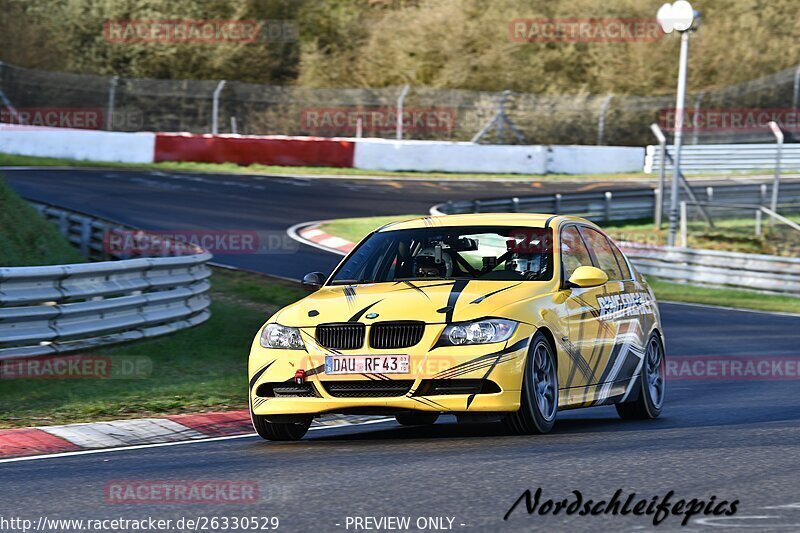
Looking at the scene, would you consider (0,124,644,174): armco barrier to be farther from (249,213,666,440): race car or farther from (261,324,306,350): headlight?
(261,324,306,350): headlight

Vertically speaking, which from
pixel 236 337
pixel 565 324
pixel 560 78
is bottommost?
pixel 236 337

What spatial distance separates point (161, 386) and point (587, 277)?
14.2 ft

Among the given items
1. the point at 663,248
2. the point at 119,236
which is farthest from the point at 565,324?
the point at 663,248

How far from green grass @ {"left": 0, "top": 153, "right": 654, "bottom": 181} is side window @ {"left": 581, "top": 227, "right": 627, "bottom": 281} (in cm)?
2753

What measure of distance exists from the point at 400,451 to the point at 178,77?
4893 cm

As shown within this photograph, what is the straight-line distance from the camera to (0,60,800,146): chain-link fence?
148 ft

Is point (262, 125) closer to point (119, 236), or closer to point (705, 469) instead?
point (119, 236)

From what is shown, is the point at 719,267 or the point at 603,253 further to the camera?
the point at 719,267

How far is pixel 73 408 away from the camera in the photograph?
1056 cm

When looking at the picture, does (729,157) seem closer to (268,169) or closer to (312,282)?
(268,169)

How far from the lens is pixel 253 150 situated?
39.9 metres

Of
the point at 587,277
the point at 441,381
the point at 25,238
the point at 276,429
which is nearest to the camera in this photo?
the point at 441,381

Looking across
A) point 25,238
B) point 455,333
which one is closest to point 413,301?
point 455,333

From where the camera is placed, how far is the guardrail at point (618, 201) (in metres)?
30.3
